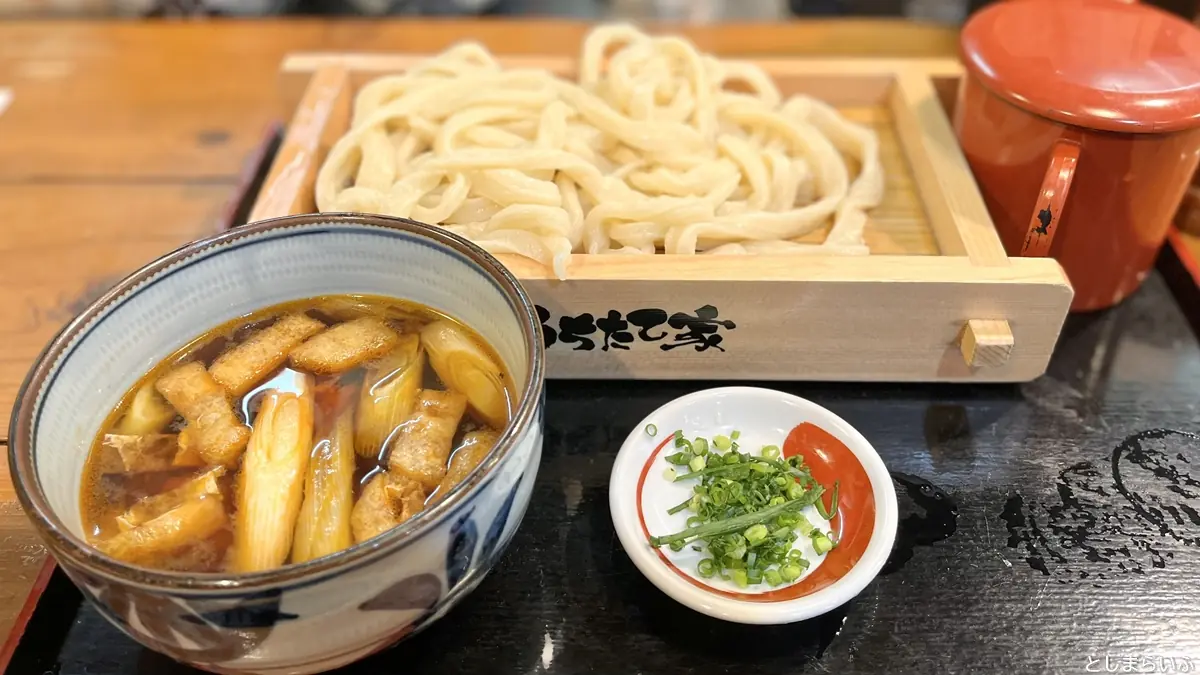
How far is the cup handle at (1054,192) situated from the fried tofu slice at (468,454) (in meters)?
1.03

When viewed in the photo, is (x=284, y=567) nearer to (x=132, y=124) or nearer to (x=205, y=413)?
(x=205, y=413)

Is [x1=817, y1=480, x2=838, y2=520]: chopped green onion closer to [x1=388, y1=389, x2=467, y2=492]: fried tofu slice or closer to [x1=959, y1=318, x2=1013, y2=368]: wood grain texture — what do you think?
[x1=959, y1=318, x2=1013, y2=368]: wood grain texture

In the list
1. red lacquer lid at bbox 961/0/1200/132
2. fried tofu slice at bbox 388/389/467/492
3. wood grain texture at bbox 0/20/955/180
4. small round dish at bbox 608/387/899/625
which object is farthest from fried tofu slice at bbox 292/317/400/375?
red lacquer lid at bbox 961/0/1200/132

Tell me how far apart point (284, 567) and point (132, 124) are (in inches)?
75.6

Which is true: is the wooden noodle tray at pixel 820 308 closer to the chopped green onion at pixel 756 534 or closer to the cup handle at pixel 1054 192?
the cup handle at pixel 1054 192

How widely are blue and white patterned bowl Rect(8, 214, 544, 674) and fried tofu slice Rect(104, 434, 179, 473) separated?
0.04m

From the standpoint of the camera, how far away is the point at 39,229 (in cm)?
194

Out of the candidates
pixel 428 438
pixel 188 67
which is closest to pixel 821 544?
pixel 428 438

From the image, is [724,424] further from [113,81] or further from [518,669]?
[113,81]

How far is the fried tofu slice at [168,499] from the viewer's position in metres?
1.07

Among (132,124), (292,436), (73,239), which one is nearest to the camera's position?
(292,436)

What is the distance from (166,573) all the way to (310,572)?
0.14 meters

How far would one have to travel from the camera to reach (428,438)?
117 centimetres

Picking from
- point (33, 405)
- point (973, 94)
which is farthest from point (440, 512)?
point (973, 94)
